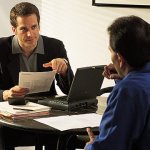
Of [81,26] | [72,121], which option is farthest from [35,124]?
[81,26]

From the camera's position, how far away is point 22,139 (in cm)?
286

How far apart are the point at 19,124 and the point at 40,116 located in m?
0.21

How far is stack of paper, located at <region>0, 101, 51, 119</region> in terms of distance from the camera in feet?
7.63

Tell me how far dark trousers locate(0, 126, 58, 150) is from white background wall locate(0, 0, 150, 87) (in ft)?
4.22

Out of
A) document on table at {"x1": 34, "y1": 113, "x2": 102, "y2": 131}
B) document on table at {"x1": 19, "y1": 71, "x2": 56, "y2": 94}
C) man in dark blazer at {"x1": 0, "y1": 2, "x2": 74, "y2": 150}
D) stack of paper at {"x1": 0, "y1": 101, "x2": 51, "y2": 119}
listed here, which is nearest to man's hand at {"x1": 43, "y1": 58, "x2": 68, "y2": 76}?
man in dark blazer at {"x1": 0, "y1": 2, "x2": 74, "y2": 150}

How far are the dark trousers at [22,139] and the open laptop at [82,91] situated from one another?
0.83 feet

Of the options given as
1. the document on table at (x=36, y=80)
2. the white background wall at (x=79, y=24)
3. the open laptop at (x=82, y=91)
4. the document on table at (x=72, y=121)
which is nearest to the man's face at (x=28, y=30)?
the document on table at (x=36, y=80)

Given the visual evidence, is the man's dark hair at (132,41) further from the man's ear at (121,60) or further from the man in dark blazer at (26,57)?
the man in dark blazer at (26,57)

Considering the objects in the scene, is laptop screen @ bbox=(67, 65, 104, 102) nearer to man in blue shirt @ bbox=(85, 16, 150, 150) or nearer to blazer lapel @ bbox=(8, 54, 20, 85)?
blazer lapel @ bbox=(8, 54, 20, 85)

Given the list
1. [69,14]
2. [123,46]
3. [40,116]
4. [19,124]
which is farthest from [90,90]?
[69,14]

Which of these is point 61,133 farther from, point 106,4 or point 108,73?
point 106,4

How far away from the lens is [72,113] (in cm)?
244

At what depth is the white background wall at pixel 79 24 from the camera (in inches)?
155

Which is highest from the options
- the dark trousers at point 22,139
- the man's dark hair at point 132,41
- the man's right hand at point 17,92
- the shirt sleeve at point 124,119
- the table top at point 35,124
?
the man's dark hair at point 132,41
